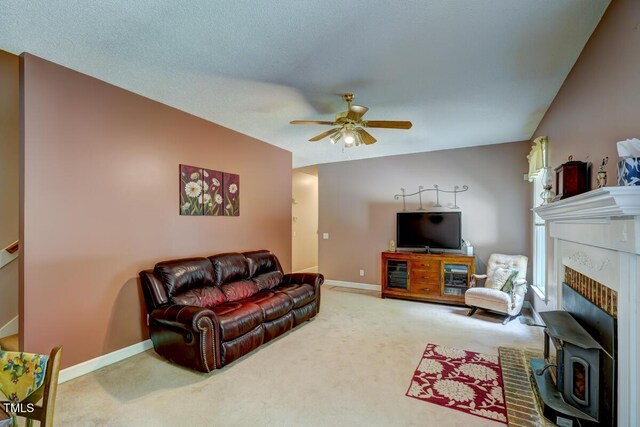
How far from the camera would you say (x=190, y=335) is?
264 cm

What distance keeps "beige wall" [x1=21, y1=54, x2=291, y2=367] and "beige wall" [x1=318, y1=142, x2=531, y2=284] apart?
3051mm

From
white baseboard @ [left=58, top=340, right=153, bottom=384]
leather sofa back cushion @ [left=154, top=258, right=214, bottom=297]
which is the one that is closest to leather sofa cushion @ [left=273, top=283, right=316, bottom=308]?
leather sofa back cushion @ [left=154, top=258, right=214, bottom=297]

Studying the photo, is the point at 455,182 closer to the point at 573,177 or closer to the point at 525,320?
the point at 525,320

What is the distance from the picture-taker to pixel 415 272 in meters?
5.04

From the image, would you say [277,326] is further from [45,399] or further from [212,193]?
[45,399]

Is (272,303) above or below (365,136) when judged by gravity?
below

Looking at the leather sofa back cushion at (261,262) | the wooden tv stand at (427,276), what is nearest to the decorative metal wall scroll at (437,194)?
the wooden tv stand at (427,276)

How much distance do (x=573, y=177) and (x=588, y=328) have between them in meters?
1.08

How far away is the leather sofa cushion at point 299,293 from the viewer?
145 inches

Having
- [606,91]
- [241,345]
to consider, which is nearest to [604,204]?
[606,91]

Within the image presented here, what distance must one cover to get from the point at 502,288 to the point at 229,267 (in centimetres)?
381

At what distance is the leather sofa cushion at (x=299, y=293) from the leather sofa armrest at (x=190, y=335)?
1.16 metres

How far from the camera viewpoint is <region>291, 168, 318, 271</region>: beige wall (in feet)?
25.9

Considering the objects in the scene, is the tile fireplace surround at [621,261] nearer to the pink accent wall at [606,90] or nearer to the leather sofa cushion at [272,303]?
the pink accent wall at [606,90]
